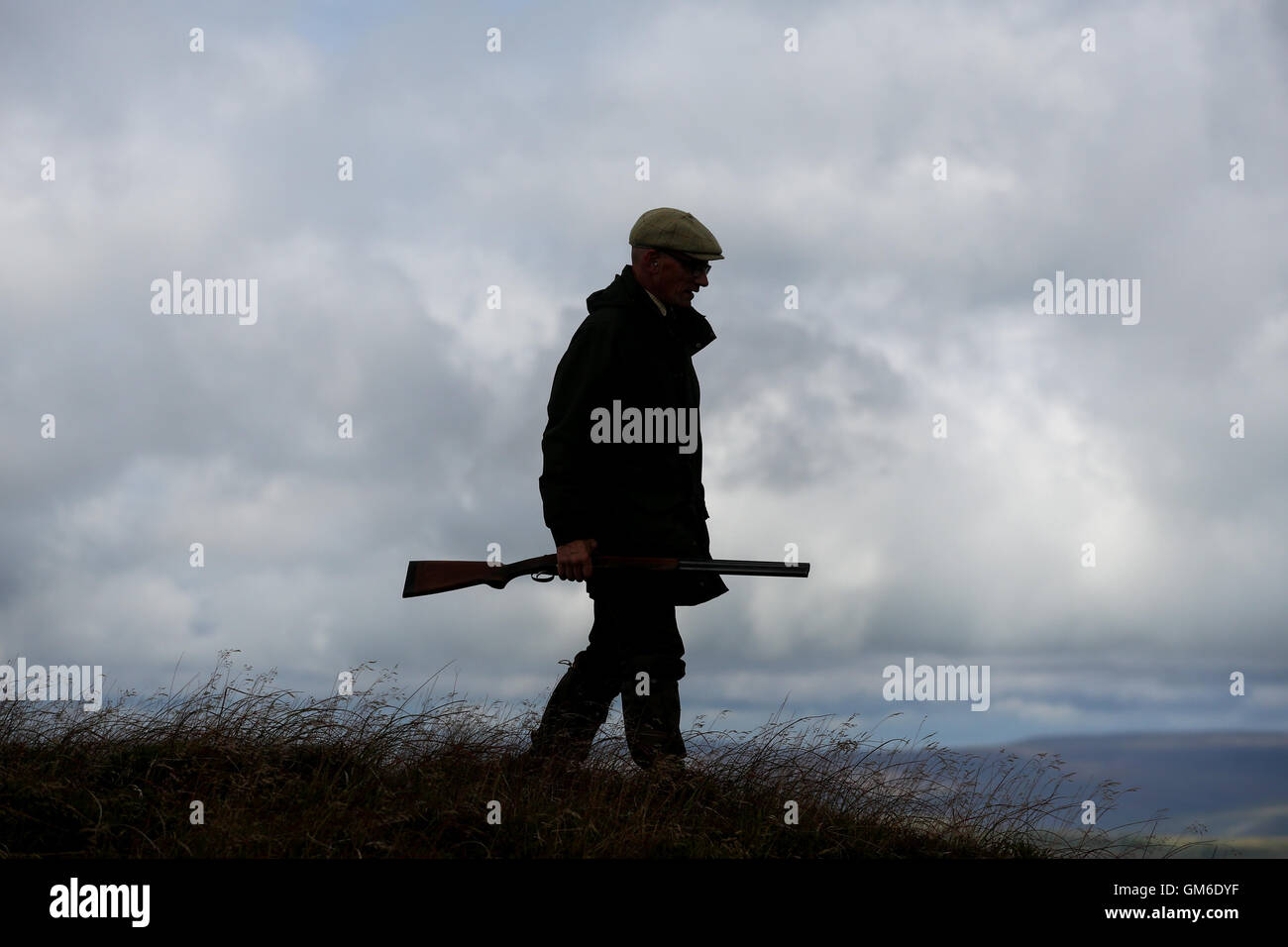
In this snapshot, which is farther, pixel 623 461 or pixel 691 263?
pixel 691 263

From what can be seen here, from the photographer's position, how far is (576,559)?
6.77m

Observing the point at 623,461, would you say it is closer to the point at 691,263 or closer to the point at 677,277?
the point at 677,277

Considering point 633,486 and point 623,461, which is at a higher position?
point 623,461

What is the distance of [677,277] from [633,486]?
1.32 metres

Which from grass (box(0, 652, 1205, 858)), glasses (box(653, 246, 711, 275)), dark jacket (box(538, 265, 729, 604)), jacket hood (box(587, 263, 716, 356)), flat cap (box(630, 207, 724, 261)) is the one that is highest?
flat cap (box(630, 207, 724, 261))

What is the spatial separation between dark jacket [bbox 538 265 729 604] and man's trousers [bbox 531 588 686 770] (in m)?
0.13

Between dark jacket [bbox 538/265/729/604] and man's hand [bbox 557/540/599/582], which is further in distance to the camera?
dark jacket [bbox 538/265/729/604]

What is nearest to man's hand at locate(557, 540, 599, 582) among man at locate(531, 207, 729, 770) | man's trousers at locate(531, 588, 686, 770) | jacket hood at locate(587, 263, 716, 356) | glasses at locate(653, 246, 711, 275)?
man at locate(531, 207, 729, 770)

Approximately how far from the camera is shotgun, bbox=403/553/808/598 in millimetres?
6812

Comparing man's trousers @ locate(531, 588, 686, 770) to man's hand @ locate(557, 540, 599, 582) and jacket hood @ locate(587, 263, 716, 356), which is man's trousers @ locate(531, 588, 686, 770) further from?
jacket hood @ locate(587, 263, 716, 356)

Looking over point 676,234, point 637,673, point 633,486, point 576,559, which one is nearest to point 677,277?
point 676,234

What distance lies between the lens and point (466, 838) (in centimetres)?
611
